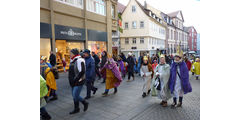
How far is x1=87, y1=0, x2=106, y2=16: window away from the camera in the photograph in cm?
1584

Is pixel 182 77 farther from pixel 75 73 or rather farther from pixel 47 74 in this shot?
pixel 47 74

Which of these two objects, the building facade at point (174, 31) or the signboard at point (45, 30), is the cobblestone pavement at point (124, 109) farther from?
the building facade at point (174, 31)

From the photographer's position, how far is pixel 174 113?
4.25 metres

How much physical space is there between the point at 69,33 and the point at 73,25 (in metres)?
1.06

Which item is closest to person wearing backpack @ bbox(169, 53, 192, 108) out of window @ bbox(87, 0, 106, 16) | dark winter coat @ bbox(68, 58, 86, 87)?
dark winter coat @ bbox(68, 58, 86, 87)

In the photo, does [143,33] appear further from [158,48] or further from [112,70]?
[112,70]

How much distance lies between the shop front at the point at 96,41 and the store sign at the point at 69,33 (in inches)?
48.2

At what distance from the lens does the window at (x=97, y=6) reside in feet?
52.0

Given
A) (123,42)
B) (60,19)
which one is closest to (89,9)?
(60,19)

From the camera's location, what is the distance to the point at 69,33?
13188mm

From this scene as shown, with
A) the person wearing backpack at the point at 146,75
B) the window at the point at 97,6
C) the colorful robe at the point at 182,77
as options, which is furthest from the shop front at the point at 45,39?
the colorful robe at the point at 182,77

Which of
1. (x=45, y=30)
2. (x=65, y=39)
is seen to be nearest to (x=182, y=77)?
(x=45, y=30)

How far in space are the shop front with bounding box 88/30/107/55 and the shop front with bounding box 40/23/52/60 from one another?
4.88 meters

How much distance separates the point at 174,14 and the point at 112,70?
47.8m
